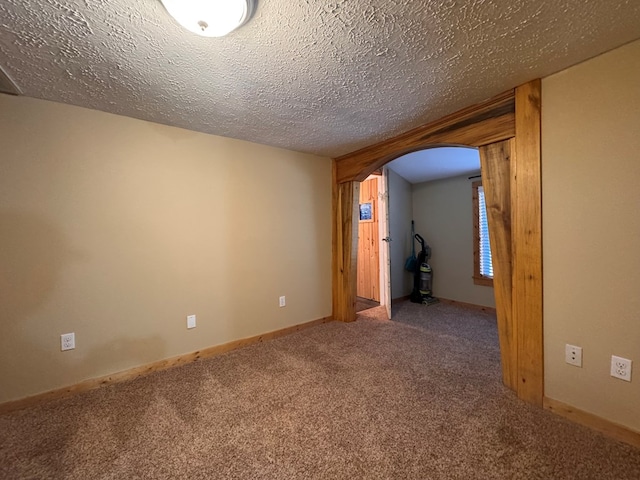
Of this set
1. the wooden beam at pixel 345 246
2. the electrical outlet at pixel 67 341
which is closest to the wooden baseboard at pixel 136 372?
the electrical outlet at pixel 67 341

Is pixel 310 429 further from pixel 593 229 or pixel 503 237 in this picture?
pixel 593 229

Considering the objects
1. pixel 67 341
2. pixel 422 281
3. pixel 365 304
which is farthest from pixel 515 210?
pixel 67 341

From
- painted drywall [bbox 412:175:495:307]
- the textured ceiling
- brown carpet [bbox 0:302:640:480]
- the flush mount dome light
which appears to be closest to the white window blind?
painted drywall [bbox 412:175:495:307]

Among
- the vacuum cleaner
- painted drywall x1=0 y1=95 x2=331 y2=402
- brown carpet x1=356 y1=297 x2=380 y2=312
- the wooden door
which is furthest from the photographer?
the wooden door

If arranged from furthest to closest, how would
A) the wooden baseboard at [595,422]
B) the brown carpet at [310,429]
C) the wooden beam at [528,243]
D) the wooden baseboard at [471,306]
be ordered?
the wooden baseboard at [471,306] → the wooden beam at [528,243] → the wooden baseboard at [595,422] → the brown carpet at [310,429]

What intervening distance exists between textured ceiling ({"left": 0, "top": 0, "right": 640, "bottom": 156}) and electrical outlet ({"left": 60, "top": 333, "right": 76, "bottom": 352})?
1.70 m

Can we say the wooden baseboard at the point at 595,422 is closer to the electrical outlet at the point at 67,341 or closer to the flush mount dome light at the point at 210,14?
the flush mount dome light at the point at 210,14

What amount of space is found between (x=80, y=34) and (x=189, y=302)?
6.43 ft

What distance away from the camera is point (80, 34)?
4.06 ft

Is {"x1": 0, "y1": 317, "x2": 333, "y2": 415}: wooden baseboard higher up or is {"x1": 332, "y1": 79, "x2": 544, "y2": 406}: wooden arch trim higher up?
{"x1": 332, "y1": 79, "x2": 544, "y2": 406}: wooden arch trim

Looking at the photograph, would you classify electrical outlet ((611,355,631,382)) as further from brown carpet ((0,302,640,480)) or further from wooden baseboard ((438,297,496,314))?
wooden baseboard ((438,297,496,314))

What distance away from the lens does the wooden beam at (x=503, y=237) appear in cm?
181

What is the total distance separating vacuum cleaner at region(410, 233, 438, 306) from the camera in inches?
173

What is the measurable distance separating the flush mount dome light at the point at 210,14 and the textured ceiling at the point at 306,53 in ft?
0.23
